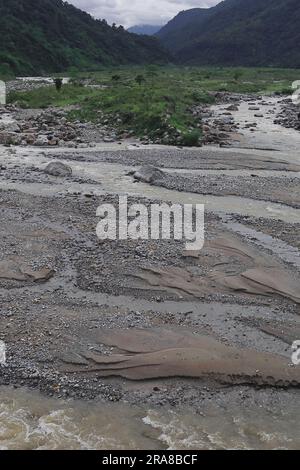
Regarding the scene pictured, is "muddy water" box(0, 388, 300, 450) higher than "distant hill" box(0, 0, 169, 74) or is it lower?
lower

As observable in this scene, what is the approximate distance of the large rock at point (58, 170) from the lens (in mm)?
26141

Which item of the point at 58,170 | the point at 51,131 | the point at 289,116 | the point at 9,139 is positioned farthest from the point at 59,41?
the point at 58,170

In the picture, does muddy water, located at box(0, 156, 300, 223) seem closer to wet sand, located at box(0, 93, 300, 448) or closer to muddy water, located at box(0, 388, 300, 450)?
wet sand, located at box(0, 93, 300, 448)

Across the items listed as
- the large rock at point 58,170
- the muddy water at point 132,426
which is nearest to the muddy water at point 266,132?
the large rock at point 58,170

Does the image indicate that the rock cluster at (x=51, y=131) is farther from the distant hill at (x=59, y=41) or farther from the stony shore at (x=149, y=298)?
the distant hill at (x=59, y=41)

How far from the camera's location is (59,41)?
13375 cm

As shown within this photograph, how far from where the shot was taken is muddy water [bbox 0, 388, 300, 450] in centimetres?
920

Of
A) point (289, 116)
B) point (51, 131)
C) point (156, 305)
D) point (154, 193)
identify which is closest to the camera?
point (156, 305)
